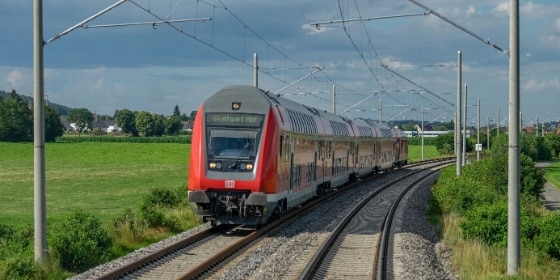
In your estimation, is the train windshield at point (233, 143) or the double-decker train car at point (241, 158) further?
the train windshield at point (233, 143)

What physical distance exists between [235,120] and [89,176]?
50386 millimetres

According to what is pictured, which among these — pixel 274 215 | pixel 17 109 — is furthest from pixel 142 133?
pixel 274 215

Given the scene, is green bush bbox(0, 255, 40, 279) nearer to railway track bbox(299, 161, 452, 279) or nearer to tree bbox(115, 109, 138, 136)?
railway track bbox(299, 161, 452, 279)

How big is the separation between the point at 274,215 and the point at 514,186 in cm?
1046

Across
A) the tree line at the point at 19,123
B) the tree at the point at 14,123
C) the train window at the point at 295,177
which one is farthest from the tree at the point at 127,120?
the train window at the point at 295,177

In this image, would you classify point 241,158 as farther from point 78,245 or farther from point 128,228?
point 78,245

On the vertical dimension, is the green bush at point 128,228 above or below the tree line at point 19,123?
below

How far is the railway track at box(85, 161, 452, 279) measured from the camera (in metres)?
14.7

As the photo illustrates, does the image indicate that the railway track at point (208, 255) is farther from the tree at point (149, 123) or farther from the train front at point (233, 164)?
the tree at point (149, 123)

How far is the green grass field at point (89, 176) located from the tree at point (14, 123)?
779cm

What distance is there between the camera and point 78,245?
52.9ft

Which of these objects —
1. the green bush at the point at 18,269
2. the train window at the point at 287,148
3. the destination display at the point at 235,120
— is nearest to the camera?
the green bush at the point at 18,269

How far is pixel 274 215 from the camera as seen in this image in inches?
923

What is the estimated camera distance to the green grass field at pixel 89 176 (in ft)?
128
